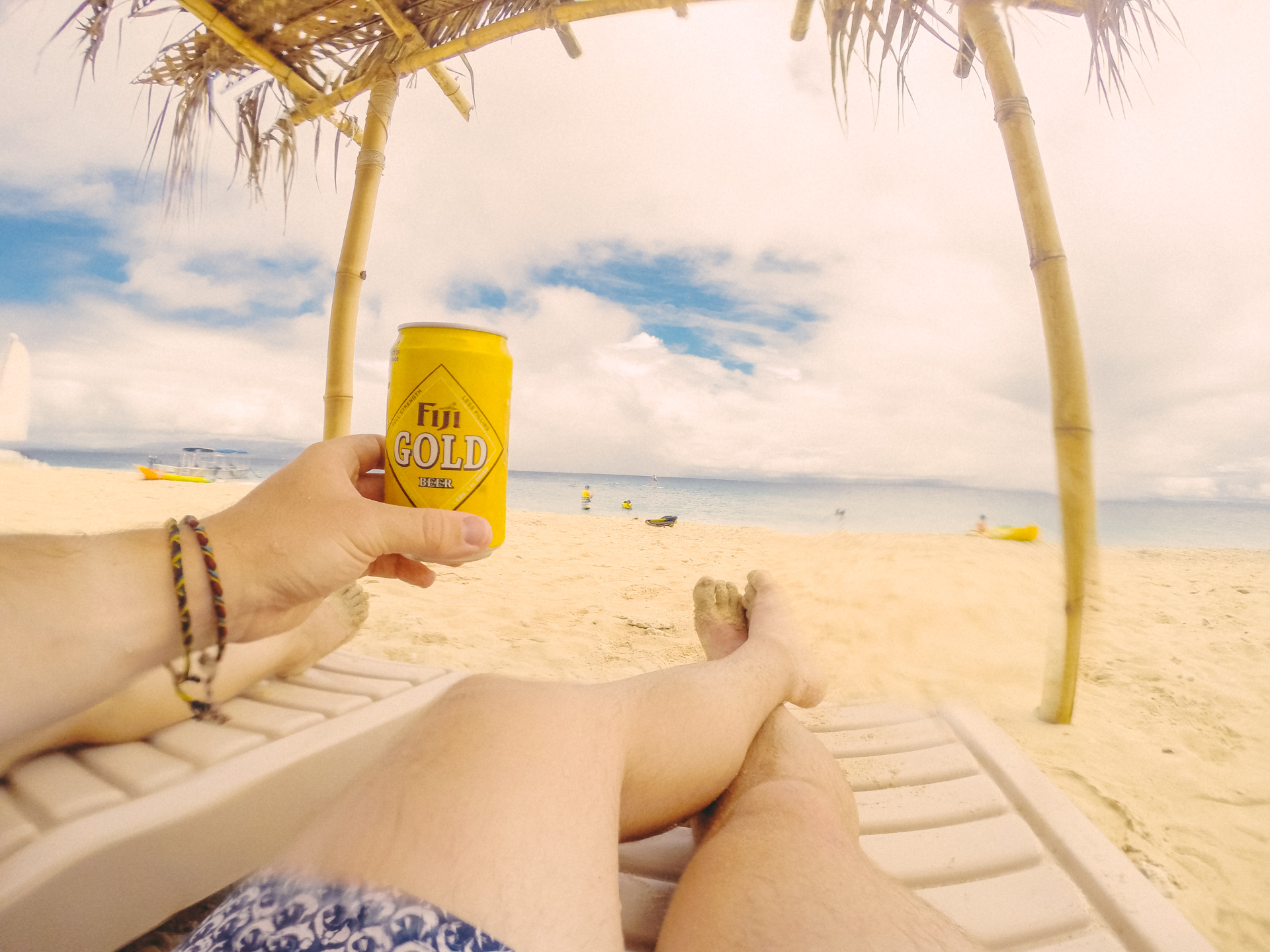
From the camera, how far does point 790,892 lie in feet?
1.89

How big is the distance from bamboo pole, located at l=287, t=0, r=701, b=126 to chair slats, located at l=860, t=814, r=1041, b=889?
238 centimetres

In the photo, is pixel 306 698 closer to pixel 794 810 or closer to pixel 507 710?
pixel 507 710

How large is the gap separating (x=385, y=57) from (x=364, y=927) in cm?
292

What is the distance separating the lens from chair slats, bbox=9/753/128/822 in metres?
0.91

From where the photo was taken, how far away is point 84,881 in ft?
2.69

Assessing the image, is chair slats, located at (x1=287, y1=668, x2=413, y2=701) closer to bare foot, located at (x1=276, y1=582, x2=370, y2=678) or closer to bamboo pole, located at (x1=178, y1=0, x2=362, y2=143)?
bare foot, located at (x1=276, y1=582, x2=370, y2=678)

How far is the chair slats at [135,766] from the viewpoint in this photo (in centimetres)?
99

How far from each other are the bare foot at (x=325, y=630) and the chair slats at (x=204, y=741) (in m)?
0.25

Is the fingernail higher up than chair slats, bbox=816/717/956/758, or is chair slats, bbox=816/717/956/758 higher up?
the fingernail

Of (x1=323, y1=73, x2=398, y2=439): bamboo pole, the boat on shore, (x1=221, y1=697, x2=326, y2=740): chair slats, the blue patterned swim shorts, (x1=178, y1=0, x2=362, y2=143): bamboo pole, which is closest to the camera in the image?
the blue patterned swim shorts

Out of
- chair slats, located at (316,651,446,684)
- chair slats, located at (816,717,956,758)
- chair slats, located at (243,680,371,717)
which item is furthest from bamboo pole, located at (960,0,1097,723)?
chair slats, located at (243,680,371,717)

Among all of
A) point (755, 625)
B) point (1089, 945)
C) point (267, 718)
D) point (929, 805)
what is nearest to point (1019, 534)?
point (755, 625)

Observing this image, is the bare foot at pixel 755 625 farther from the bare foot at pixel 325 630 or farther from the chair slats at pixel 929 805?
the bare foot at pixel 325 630

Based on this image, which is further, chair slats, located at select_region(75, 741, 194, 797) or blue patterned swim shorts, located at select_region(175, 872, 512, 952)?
chair slats, located at select_region(75, 741, 194, 797)
